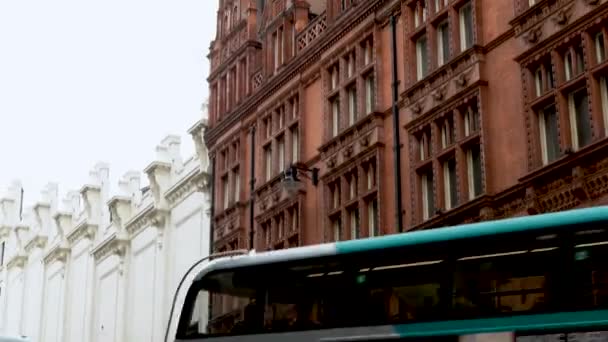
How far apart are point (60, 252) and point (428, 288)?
144 feet

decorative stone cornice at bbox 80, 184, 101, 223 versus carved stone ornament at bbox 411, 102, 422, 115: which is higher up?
decorative stone cornice at bbox 80, 184, 101, 223

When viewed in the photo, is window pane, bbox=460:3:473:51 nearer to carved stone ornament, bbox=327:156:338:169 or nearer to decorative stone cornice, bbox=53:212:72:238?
carved stone ornament, bbox=327:156:338:169

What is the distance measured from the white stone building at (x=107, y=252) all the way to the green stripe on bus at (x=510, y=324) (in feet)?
79.0

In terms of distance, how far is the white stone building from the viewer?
4206 centimetres

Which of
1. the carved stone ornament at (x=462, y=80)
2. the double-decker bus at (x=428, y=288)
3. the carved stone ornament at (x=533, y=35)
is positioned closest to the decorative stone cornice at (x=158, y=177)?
the carved stone ornament at (x=462, y=80)

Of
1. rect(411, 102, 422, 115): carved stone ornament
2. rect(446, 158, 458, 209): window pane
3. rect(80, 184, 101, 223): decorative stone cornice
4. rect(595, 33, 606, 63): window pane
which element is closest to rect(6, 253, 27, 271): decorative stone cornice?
rect(80, 184, 101, 223): decorative stone cornice

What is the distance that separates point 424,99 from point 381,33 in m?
3.45

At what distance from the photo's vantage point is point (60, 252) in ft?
187

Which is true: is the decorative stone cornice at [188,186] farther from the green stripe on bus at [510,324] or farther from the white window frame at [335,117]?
the green stripe on bus at [510,324]

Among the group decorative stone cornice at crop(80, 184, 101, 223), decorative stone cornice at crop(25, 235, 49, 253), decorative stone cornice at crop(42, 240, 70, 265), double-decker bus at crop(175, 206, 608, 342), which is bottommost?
double-decker bus at crop(175, 206, 608, 342)

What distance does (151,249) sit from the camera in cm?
4503

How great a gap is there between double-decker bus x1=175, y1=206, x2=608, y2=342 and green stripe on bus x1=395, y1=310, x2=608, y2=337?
0.01 meters

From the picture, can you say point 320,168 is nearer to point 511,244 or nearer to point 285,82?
point 285,82

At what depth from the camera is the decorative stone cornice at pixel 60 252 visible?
5666cm
